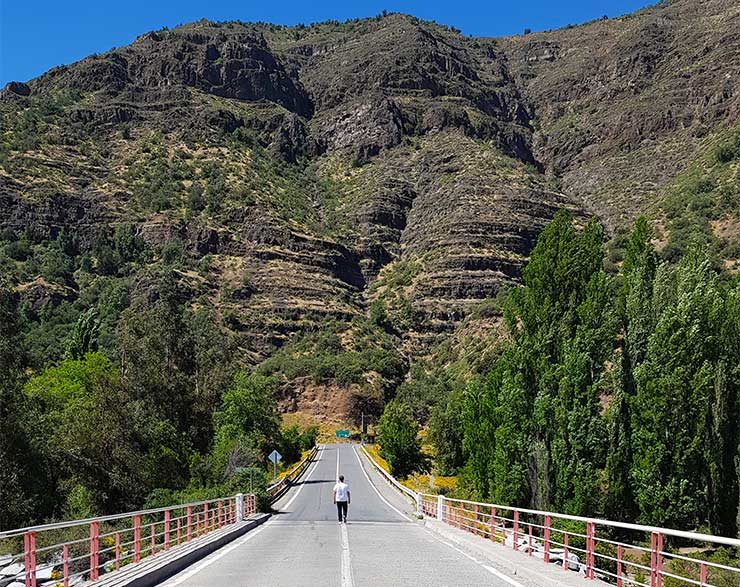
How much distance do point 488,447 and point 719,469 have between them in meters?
10.2

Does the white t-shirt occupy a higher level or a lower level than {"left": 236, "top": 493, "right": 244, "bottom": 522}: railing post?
higher

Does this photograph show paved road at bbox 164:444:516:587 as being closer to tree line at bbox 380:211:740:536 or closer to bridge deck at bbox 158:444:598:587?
bridge deck at bbox 158:444:598:587

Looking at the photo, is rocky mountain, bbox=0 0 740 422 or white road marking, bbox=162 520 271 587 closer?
white road marking, bbox=162 520 271 587

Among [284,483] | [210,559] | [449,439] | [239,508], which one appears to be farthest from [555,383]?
[449,439]

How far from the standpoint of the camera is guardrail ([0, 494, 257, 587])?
9000 mm

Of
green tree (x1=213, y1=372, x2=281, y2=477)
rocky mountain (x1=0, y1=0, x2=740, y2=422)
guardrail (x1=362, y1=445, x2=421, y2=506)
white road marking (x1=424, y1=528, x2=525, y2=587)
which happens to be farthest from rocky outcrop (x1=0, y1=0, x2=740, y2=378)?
white road marking (x1=424, y1=528, x2=525, y2=587)

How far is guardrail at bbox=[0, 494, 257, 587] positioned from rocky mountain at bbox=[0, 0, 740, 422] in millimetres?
82402

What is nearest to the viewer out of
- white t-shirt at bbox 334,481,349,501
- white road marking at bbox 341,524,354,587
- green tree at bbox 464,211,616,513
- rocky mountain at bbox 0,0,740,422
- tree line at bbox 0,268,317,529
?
white road marking at bbox 341,524,354,587

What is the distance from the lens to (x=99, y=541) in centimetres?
2641

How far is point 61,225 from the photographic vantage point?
446 feet

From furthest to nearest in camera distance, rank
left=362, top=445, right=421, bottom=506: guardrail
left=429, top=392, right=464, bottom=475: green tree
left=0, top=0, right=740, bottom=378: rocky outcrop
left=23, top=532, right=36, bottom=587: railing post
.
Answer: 1. left=0, top=0, right=740, bottom=378: rocky outcrop
2. left=429, top=392, right=464, bottom=475: green tree
3. left=362, top=445, right=421, bottom=506: guardrail
4. left=23, top=532, right=36, bottom=587: railing post

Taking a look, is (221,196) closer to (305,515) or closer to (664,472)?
(305,515)

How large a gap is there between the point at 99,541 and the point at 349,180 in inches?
6250

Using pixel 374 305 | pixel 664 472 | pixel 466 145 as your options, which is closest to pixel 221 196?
pixel 374 305
